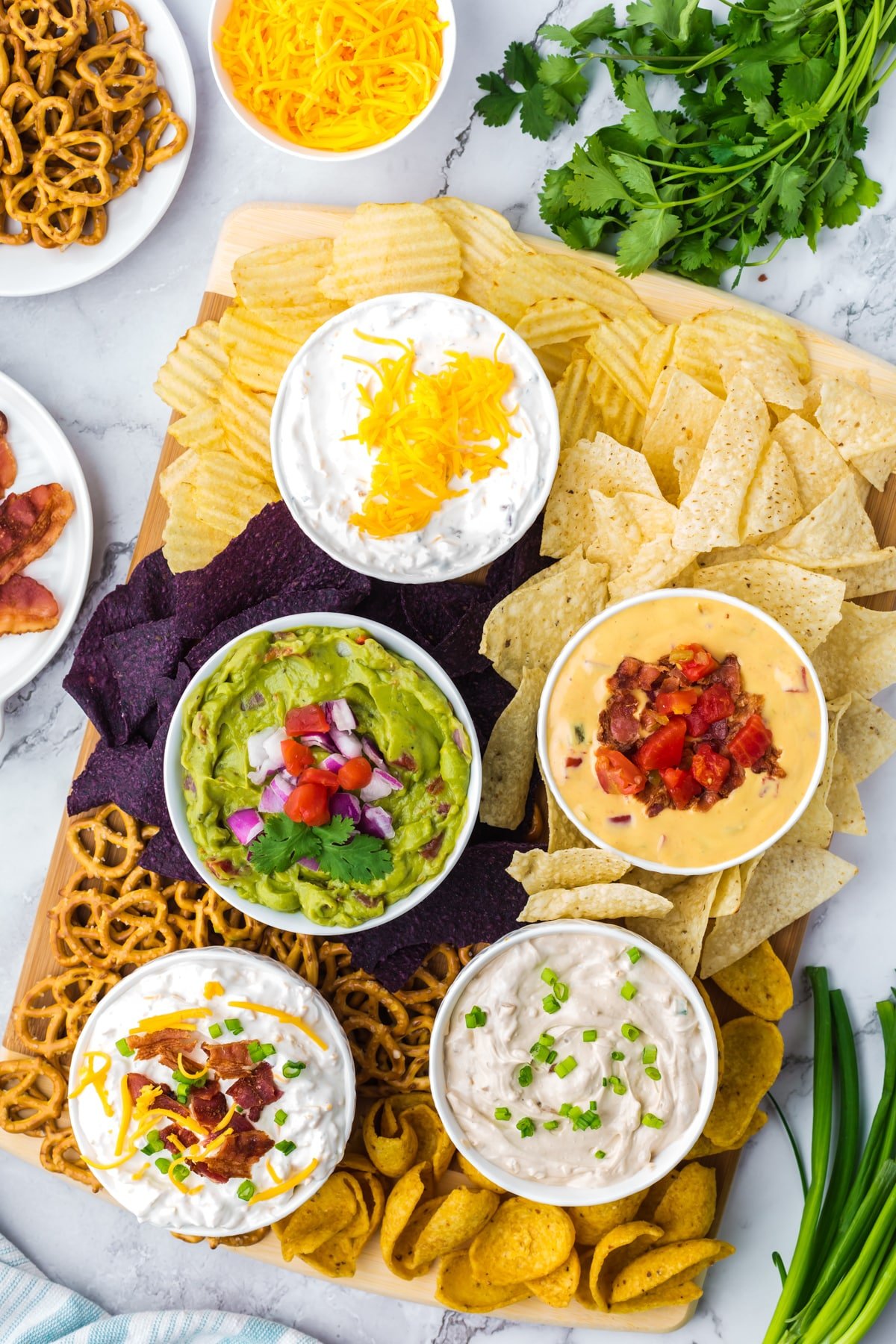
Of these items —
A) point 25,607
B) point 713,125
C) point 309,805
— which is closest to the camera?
point 309,805

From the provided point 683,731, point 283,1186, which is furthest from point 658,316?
point 283,1186

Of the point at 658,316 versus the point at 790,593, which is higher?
the point at 658,316

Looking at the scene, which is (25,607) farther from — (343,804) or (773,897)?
(773,897)

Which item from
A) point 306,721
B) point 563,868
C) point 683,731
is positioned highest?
point 683,731

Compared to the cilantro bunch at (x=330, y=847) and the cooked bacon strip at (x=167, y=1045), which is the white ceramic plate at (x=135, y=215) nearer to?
the cilantro bunch at (x=330, y=847)

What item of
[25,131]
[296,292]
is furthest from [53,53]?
[296,292]

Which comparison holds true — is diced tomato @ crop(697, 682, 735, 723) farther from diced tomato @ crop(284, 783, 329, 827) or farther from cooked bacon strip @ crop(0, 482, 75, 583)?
cooked bacon strip @ crop(0, 482, 75, 583)

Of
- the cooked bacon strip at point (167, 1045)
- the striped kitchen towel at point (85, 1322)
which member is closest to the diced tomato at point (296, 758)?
the cooked bacon strip at point (167, 1045)
